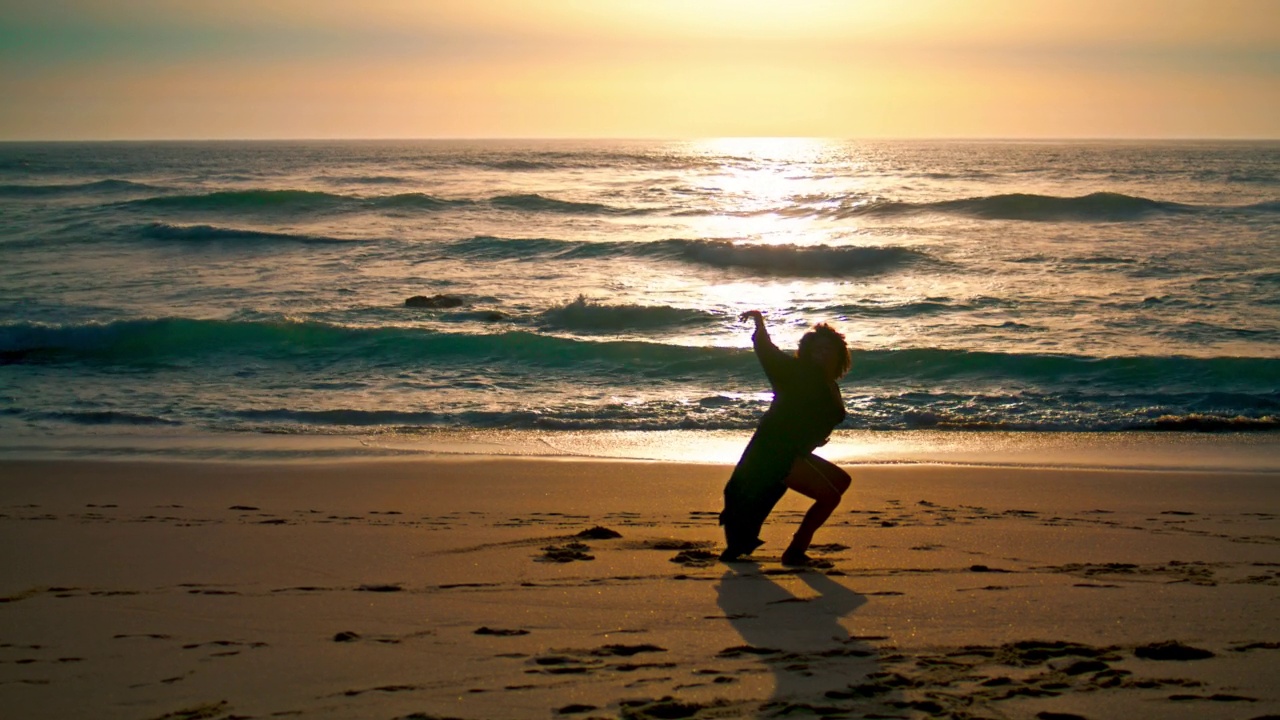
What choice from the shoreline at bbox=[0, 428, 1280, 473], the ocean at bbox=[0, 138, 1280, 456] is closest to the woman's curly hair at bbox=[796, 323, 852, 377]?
the shoreline at bbox=[0, 428, 1280, 473]

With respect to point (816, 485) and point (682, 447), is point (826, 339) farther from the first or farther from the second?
point (682, 447)

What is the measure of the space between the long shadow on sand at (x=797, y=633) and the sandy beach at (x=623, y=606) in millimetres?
15

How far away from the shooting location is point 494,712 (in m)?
3.19

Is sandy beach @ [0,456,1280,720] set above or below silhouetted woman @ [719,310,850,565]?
below

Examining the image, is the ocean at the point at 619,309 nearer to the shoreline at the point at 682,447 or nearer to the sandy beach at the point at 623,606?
the shoreline at the point at 682,447

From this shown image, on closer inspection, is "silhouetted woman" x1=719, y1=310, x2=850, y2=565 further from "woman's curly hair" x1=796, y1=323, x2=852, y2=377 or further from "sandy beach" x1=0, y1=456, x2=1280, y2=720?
"sandy beach" x1=0, y1=456, x2=1280, y2=720

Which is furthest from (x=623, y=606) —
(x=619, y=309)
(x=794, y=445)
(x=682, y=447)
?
(x=619, y=309)

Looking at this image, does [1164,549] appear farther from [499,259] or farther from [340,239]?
[340,239]

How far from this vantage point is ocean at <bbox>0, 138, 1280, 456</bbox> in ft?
37.6

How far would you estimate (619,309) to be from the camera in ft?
59.0

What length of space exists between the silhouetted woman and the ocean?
17.7 feet

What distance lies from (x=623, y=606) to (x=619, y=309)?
45.1 ft

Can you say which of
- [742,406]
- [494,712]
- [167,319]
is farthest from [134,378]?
[494,712]

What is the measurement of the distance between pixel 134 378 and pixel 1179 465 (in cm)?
1201
